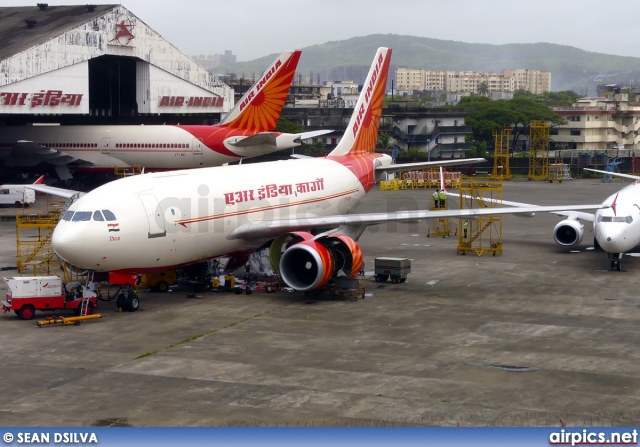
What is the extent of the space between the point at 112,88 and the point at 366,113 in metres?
43.6

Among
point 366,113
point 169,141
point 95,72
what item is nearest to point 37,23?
point 95,72

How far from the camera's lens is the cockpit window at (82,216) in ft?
104

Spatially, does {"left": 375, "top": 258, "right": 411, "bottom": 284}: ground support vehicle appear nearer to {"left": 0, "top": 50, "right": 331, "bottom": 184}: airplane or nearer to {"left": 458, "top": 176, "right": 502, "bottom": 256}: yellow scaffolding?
{"left": 458, "top": 176, "right": 502, "bottom": 256}: yellow scaffolding

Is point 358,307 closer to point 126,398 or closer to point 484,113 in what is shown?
point 126,398

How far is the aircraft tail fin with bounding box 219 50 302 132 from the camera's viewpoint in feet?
233

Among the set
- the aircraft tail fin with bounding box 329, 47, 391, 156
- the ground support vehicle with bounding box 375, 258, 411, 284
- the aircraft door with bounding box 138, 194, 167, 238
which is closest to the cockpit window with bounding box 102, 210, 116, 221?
the aircraft door with bounding box 138, 194, 167, 238

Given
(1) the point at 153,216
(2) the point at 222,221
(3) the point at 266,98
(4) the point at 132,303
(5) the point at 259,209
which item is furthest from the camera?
(3) the point at 266,98

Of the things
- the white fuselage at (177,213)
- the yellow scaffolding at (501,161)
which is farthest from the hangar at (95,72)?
the white fuselage at (177,213)

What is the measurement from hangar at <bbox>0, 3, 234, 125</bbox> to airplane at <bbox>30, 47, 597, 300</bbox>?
26792 millimetres

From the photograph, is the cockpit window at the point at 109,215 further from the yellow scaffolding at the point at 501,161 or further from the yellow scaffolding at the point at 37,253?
the yellow scaffolding at the point at 501,161

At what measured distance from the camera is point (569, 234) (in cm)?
4834

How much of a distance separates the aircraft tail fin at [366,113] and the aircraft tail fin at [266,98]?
21.0 metres

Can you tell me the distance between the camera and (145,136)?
247 feet

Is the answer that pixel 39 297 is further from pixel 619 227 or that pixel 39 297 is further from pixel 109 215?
pixel 619 227
